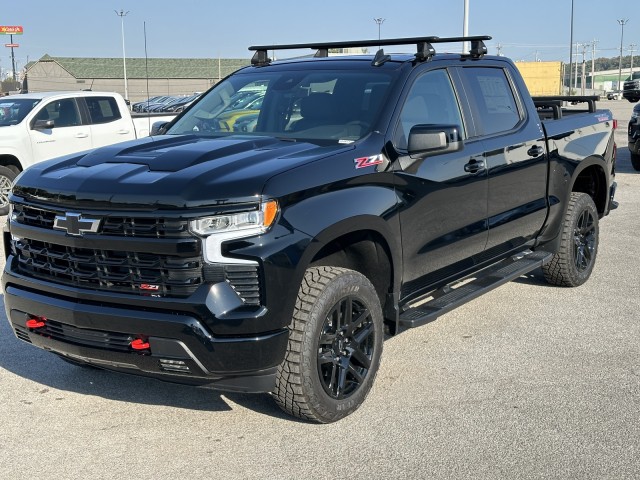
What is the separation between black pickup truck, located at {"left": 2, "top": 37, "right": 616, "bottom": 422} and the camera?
12.1 feet

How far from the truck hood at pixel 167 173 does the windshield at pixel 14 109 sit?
8.21m

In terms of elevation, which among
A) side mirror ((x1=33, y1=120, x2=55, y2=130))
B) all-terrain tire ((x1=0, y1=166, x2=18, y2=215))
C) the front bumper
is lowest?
all-terrain tire ((x1=0, y1=166, x2=18, y2=215))

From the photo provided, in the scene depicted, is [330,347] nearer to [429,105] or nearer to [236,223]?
[236,223]

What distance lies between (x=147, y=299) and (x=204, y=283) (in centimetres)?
28

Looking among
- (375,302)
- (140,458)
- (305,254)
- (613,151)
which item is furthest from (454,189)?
(613,151)

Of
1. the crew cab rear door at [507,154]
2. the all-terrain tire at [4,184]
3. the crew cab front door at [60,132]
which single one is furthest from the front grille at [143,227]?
the crew cab front door at [60,132]

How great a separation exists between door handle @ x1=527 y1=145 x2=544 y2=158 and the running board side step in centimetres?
78

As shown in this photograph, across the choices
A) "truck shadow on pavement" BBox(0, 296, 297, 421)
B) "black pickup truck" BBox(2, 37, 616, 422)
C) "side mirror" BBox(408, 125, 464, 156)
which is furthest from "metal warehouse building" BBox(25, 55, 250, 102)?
"side mirror" BBox(408, 125, 464, 156)

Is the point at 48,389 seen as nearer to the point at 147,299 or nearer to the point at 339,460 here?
the point at 147,299

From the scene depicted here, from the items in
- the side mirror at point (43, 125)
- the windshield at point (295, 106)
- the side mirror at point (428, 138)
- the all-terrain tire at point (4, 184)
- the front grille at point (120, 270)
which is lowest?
the all-terrain tire at point (4, 184)

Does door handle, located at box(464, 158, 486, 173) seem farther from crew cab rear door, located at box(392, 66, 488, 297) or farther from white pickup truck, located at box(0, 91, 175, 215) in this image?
white pickup truck, located at box(0, 91, 175, 215)

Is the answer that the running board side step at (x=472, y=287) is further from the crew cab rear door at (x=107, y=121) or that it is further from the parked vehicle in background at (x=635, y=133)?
the parked vehicle in background at (x=635, y=133)

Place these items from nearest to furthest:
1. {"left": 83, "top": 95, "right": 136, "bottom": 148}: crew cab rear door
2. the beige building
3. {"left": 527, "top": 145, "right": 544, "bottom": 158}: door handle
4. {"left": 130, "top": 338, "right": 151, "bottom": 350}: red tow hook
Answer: {"left": 130, "top": 338, "right": 151, "bottom": 350}: red tow hook, {"left": 527, "top": 145, "right": 544, "bottom": 158}: door handle, {"left": 83, "top": 95, "right": 136, "bottom": 148}: crew cab rear door, the beige building

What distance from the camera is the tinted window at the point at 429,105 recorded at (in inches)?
189
